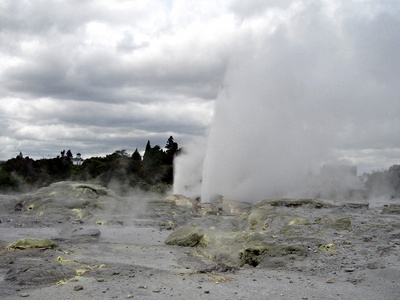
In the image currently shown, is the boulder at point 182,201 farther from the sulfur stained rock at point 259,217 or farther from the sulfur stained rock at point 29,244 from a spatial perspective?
the sulfur stained rock at point 29,244

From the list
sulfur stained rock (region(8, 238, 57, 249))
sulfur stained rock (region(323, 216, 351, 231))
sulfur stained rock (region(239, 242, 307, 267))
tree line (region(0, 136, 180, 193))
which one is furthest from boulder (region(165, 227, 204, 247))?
tree line (region(0, 136, 180, 193))

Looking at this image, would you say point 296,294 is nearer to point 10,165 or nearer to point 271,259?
point 271,259

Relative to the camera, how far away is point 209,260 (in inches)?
349

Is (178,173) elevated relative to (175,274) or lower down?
elevated

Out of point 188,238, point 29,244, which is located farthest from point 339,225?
point 29,244

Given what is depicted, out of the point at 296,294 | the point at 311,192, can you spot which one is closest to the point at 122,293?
the point at 296,294

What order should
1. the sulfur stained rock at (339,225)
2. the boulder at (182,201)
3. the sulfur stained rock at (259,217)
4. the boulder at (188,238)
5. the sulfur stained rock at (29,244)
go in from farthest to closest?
the boulder at (182,201)
the sulfur stained rock at (259,217)
the sulfur stained rock at (339,225)
the boulder at (188,238)
the sulfur stained rock at (29,244)

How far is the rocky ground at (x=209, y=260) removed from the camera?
19.1 feet

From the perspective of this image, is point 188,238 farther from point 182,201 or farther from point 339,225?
point 182,201

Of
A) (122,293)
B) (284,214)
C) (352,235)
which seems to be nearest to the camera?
(122,293)

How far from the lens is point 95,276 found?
655 cm

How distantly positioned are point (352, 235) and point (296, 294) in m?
4.85

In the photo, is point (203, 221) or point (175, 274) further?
point (203, 221)

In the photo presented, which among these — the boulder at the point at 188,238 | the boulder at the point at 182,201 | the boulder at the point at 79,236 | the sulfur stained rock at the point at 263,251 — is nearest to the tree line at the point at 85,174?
the boulder at the point at 182,201
